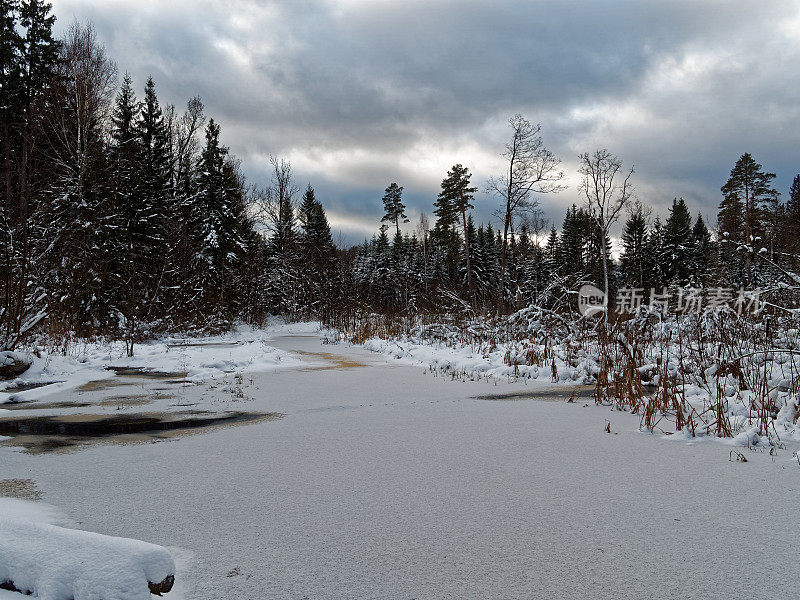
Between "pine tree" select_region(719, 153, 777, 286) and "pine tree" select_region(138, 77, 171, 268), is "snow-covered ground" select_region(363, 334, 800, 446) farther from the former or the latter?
"pine tree" select_region(719, 153, 777, 286)

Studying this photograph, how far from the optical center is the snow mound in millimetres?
1310

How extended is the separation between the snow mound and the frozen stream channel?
0.63 ft

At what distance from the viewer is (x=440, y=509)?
2188 mm

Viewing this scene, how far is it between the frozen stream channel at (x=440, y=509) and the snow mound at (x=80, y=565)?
0.63 feet

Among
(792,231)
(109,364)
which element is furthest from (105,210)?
(792,231)

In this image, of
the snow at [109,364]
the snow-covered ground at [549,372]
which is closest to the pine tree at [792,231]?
Result: the snow-covered ground at [549,372]

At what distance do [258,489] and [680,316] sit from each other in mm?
9174

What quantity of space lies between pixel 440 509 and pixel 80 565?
1.41 metres

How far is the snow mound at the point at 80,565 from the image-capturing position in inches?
51.6

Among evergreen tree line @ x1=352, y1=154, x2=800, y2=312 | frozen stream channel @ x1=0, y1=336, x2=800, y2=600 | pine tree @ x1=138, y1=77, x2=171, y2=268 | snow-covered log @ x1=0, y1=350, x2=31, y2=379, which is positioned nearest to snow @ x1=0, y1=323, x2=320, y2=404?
snow-covered log @ x1=0, y1=350, x2=31, y2=379

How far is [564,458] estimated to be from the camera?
3062 mm

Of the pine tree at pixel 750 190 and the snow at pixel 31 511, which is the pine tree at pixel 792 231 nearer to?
the pine tree at pixel 750 190

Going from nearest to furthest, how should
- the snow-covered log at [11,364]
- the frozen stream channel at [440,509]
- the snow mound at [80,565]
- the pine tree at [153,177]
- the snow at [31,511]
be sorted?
the snow mound at [80,565] < the frozen stream channel at [440,509] < the snow at [31,511] < the snow-covered log at [11,364] < the pine tree at [153,177]

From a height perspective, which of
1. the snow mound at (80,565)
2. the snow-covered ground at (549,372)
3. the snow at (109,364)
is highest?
the snow-covered ground at (549,372)
